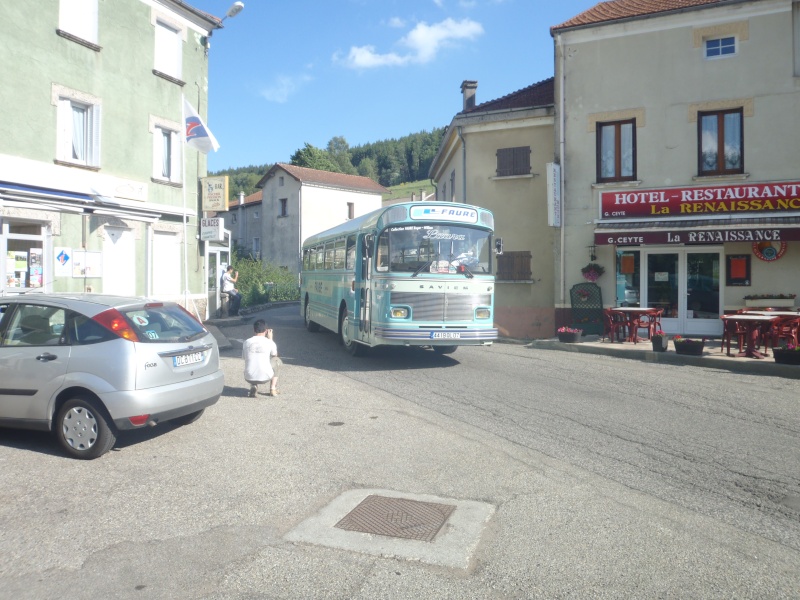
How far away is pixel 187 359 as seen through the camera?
7.19 meters

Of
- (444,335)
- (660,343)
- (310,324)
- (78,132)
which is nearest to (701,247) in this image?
(660,343)

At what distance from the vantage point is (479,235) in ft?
42.6

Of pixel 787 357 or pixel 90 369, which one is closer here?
pixel 90 369

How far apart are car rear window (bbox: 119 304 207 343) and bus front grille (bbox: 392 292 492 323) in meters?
4.94

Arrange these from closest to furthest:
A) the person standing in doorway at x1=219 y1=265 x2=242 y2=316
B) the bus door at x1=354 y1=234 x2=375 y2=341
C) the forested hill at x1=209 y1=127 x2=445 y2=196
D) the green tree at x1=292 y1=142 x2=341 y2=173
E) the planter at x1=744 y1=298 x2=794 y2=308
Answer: the bus door at x1=354 y1=234 x2=375 y2=341 < the planter at x1=744 y1=298 x2=794 y2=308 < the person standing in doorway at x1=219 y1=265 x2=242 y2=316 < the green tree at x1=292 y1=142 x2=341 y2=173 < the forested hill at x1=209 y1=127 x2=445 y2=196

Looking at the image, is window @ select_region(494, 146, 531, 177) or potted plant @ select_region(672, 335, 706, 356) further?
window @ select_region(494, 146, 531, 177)

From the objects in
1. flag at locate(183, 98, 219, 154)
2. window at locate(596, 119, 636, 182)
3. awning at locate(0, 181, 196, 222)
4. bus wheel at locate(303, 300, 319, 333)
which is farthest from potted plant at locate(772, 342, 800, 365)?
awning at locate(0, 181, 196, 222)

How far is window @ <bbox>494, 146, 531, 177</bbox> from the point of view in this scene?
21188mm

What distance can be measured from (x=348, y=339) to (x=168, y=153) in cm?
1092

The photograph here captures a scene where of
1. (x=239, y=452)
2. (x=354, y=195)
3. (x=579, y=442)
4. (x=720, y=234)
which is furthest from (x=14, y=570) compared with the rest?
(x=354, y=195)

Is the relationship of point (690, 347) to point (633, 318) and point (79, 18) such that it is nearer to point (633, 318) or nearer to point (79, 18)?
point (633, 318)

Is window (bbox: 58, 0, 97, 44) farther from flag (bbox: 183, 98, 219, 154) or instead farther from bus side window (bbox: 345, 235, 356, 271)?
bus side window (bbox: 345, 235, 356, 271)

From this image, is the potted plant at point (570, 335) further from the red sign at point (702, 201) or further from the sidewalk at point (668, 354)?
the red sign at point (702, 201)

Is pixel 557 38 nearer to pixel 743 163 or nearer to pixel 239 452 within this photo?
pixel 743 163
